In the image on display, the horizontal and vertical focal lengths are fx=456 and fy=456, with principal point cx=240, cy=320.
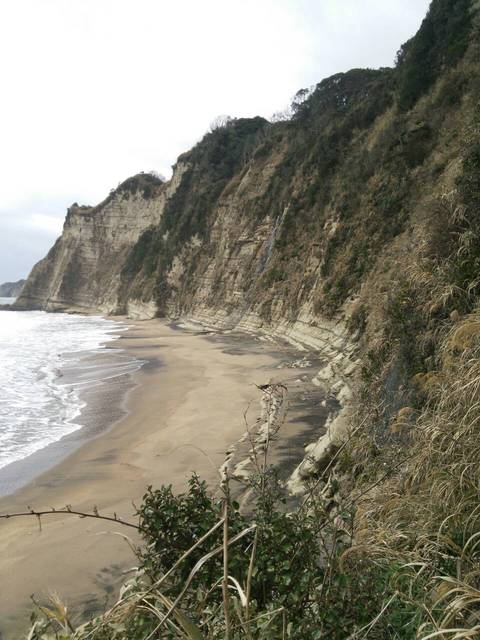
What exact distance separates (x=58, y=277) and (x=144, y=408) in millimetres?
66590

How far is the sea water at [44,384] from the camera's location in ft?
30.5

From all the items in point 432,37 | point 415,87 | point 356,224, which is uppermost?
point 432,37

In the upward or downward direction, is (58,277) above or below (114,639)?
above

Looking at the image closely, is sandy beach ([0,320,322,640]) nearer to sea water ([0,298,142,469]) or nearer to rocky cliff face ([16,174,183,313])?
sea water ([0,298,142,469])

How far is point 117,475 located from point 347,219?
14.7 metres

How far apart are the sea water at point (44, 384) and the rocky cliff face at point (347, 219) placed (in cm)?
633

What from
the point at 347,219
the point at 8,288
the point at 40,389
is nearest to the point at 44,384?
the point at 40,389

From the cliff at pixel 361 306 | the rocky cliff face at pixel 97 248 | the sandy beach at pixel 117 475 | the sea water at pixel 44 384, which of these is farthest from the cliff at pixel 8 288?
the sandy beach at pixel 117 475

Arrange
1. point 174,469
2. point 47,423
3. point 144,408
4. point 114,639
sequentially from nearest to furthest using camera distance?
1. point 114,639
2. point 174,469
3. point 47,423
4. point 144,408

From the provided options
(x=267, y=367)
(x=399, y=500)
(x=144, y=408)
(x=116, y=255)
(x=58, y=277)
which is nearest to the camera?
(x=399, y=500)

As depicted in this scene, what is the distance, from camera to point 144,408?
440 inches

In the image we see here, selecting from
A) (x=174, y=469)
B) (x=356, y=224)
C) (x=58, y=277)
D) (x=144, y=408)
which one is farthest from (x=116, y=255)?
(x=174, y=469)

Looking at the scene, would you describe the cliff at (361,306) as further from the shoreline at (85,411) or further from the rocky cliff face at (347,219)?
the shoreline at (85,411)

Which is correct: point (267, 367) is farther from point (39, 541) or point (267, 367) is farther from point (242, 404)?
point (39, 541)
